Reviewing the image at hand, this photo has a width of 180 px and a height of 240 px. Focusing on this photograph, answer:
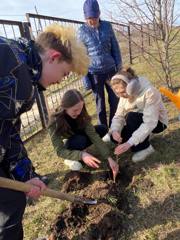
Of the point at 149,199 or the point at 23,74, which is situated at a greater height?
the point at 23,74

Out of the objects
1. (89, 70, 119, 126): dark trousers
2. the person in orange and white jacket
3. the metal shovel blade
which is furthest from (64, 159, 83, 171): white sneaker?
(89, 70, 119, 126): dark trousers

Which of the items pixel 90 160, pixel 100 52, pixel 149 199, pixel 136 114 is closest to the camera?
pixel 149 199

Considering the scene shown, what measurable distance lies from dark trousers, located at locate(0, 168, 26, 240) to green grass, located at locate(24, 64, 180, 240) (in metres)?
0.68

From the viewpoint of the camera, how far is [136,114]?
3.82 m

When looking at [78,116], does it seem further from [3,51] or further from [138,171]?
[3,51]

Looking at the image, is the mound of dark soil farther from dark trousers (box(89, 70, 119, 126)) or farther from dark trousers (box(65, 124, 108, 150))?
dark trousers (box(89, 70, 119, 126))

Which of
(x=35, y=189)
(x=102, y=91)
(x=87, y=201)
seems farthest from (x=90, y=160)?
(x=102, y=91)

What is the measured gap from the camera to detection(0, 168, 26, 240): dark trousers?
2238mm

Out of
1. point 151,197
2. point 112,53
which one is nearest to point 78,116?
point 151,197

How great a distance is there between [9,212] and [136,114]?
1.96m

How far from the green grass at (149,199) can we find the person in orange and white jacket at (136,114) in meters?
0.20

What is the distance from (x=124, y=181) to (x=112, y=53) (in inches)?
81.0

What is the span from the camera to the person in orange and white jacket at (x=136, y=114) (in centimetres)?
359

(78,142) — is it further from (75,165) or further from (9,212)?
(9,212)
